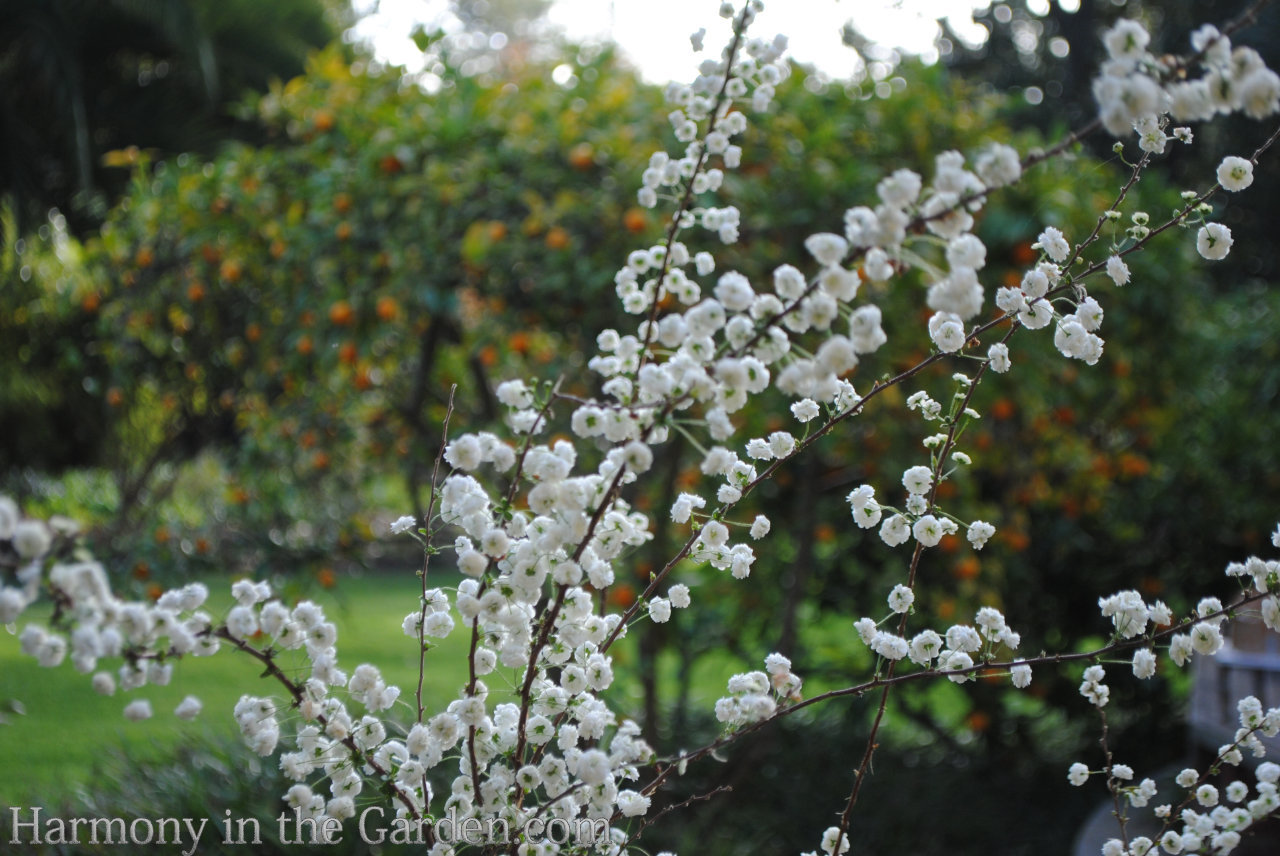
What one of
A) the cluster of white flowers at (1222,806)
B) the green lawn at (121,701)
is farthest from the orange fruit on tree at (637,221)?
the cluster of white flowers at (1222,806)

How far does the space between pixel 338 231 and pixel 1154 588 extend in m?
→ 2.56

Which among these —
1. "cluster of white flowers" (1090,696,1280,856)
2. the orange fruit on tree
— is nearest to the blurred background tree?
the orange fruit on tree

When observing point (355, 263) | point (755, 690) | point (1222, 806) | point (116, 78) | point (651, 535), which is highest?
point (116, 78)

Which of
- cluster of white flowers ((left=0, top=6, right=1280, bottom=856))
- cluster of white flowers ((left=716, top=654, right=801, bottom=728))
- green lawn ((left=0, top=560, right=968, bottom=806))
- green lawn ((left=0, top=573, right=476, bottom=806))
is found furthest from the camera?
green lawn ((left=0, top=573, right=476, bottom=806))

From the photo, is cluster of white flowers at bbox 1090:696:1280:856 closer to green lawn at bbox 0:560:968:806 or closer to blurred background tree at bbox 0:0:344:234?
green lawn at bbox 0:560:968:806

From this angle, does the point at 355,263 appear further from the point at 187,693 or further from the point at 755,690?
the point at 187,693

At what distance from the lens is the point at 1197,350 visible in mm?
2949

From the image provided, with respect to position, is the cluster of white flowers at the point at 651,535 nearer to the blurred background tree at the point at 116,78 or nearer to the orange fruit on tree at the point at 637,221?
the orange fruit on tree at the point at 637,221

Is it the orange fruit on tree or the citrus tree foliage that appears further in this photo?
the citrus tree foliage

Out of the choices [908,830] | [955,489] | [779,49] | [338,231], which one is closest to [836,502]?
[955,489]

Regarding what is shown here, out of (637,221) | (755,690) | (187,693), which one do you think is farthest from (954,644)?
(187,693)

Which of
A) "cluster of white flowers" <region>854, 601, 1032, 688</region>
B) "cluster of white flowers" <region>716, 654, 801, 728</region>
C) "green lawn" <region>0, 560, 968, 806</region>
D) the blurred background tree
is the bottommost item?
"cluster of white flowers" <region>716, 654, 801, 728</region>

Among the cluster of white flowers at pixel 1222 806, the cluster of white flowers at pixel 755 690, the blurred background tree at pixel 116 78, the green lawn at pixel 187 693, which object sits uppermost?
the blurred background tree at pixel 116 78

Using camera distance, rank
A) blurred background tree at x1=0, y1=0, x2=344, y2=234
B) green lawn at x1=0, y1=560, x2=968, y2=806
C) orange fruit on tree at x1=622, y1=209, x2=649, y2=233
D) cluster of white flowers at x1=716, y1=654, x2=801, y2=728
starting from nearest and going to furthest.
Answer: cluster of white flowers at x1=716, y1=654, x2=801, y2=728
orange fruit on tree at x1=622, y1=209, x2=649, y2=233
green lawn at x1=0, y1=560, x2=968, y2=806
blurred background tree at x1=0, y1=0, x2=344, y2=234
